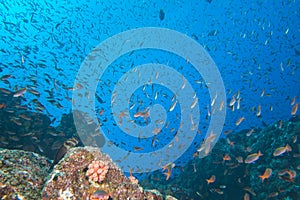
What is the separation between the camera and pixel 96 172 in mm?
3488

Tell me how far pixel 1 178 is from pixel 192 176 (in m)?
14.7

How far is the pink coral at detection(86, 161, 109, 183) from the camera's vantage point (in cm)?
348

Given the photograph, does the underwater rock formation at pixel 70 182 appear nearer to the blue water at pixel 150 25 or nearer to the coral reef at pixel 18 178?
the coral reef at pixel 18 178

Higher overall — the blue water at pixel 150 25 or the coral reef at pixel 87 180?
the blue water at pixel 150 25

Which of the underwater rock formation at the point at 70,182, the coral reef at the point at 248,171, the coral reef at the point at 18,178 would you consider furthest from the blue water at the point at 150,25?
the underwater rock formation at the point at 70,182

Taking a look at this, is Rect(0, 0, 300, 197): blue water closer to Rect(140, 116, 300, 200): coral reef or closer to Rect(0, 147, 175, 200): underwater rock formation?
Rect(140, 116, 300, 200): coral reef

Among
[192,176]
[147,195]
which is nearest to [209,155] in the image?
[192,176]

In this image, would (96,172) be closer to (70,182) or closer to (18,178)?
(70,182)

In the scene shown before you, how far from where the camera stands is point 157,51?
38656 mm

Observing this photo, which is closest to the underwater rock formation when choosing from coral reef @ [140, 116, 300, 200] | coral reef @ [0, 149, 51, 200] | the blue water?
coral reef @ [0, 149, 51, 200]

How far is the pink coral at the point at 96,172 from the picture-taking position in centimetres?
348

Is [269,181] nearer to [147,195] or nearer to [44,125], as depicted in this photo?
[147,195]

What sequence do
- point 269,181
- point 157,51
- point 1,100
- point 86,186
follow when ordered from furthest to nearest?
point 157,51
point 1,100
point 269,181
point 86,186

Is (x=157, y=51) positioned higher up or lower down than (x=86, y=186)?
higher up
